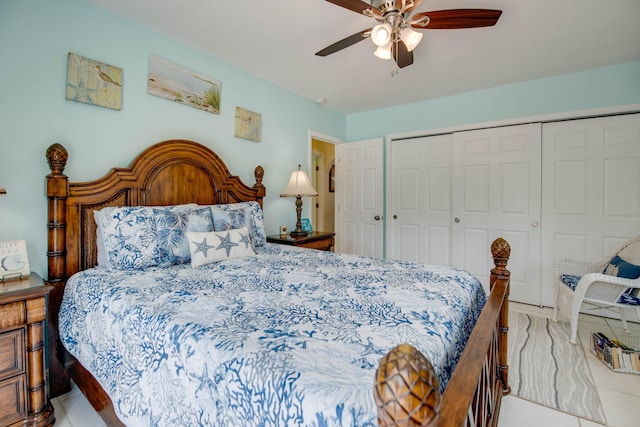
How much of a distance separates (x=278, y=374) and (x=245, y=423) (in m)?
0.17

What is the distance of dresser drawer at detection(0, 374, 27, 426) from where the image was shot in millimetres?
1400

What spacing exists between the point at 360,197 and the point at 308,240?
154cm

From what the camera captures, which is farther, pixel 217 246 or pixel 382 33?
pixel 217 246

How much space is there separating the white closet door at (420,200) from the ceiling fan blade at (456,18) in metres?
2.27

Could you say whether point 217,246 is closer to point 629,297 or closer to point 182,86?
point 182,86

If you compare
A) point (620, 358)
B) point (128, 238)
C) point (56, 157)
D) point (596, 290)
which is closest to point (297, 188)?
point (128, 238)

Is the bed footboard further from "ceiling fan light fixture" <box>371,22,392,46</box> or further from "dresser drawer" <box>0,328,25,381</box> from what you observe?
"dresser drawer" <box>0,328,25,381</box>

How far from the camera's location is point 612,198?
3.04 metres

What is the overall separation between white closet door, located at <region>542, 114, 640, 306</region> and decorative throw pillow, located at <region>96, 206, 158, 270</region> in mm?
3877

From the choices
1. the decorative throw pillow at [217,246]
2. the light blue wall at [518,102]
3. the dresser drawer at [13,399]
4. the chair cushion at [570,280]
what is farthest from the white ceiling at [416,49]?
the dresser drawer at [13,399]

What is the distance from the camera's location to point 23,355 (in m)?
1.45

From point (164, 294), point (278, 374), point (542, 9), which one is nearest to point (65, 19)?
point (164, 294)

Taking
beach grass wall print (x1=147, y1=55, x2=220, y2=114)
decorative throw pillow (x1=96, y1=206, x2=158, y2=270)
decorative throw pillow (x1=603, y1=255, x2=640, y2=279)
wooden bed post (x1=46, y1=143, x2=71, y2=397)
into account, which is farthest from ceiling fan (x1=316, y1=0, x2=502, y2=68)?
decorative throw pillow (x1=603, y1=255, x2=640, y2=279)

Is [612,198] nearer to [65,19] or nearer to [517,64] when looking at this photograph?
[517,64]
